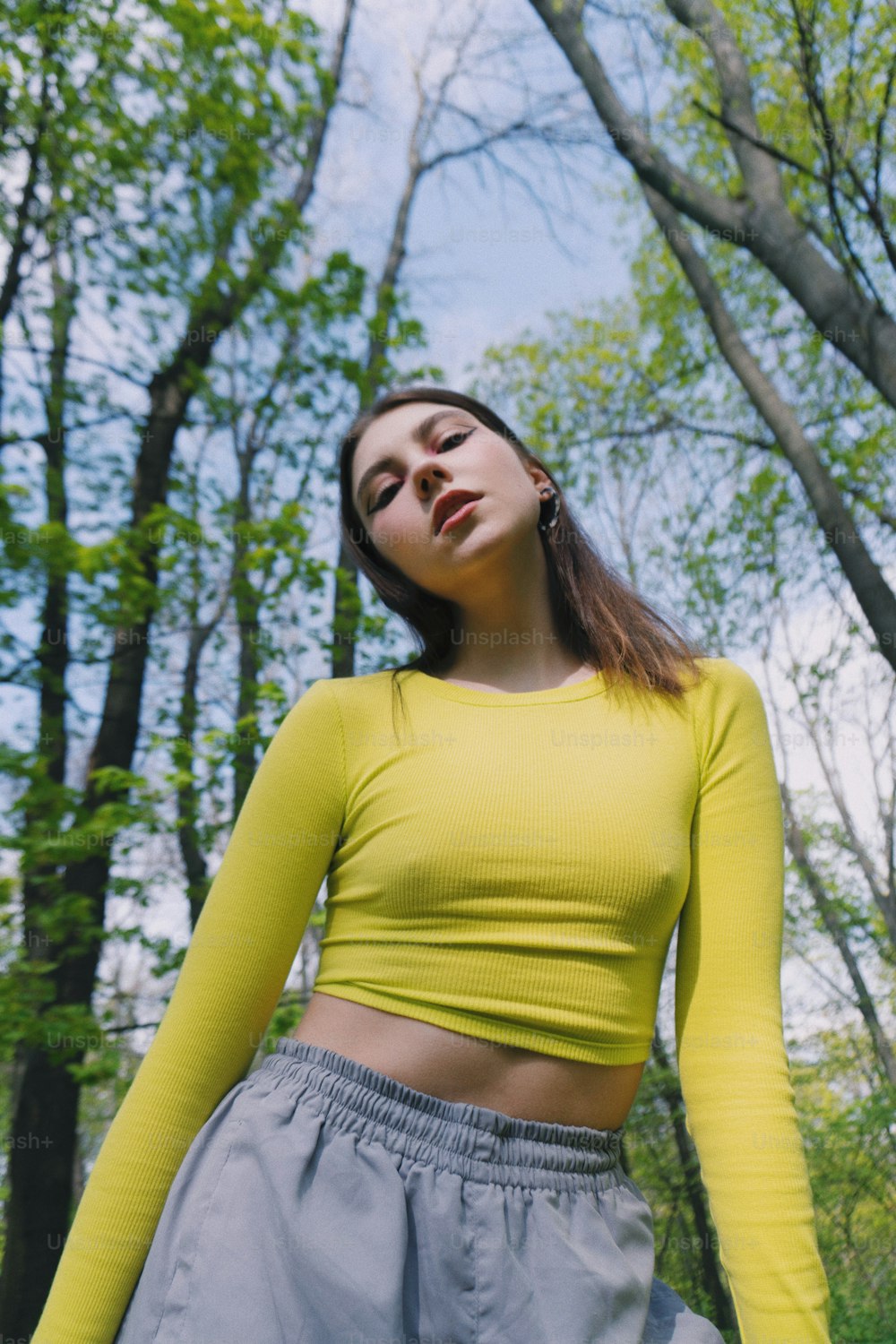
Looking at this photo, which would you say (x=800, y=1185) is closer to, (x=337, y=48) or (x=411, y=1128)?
(x=411, y=1128)

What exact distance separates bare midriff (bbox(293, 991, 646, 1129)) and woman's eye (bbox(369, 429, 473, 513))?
0.79 m

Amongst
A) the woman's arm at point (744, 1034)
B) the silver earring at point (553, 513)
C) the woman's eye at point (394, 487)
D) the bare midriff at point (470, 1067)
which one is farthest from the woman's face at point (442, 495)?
the bare midriff at point (470, 1067)

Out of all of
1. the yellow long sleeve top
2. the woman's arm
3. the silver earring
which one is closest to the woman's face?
the silver earring

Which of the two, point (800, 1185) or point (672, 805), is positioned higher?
point (672, 805)

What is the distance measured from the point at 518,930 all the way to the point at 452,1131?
0.75 feet

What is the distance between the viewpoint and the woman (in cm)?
96

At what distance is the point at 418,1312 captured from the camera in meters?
0.95

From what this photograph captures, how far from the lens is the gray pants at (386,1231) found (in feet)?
3.05

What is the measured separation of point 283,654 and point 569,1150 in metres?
4.85

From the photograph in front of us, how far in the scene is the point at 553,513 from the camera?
174 cm

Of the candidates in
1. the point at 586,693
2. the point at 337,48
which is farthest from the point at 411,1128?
the point at 337,48

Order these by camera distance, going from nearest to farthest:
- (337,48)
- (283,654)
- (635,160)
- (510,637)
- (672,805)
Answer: (672,805)
(510,637)
(635,160)
(283,654)
(337,48)

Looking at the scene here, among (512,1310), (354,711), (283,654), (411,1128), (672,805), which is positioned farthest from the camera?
(283,654)

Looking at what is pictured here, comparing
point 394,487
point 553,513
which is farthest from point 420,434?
point 553,513
